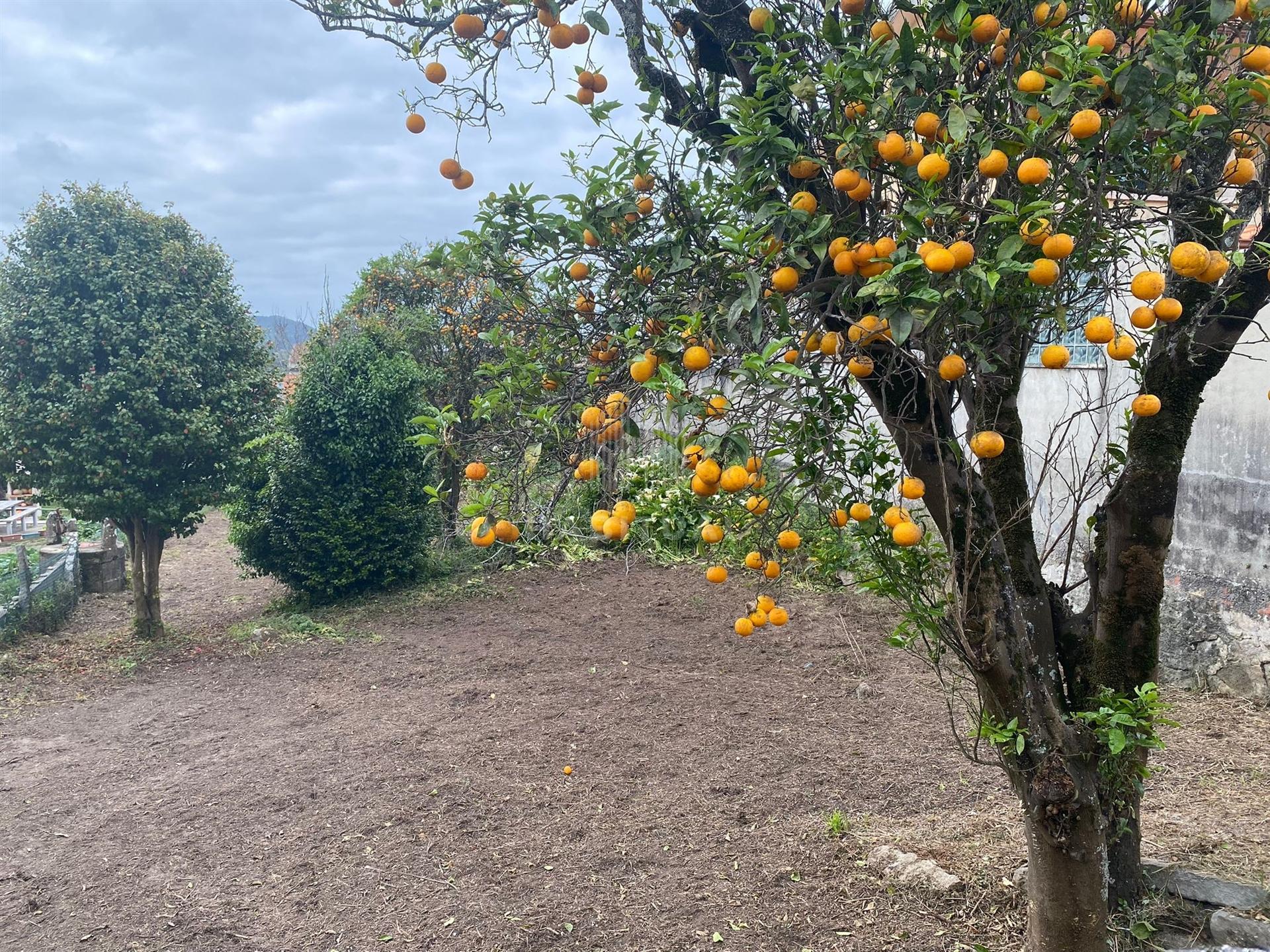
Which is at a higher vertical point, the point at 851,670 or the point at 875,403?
the point at 875,403

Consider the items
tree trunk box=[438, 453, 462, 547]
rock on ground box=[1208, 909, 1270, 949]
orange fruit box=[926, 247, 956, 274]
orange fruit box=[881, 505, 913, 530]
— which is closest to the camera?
orange fruit box=[926, 247, 956, 274]

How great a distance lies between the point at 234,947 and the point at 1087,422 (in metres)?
5.50

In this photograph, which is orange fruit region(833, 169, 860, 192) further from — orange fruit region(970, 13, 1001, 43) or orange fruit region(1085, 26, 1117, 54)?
orange fruit region(1085, 26, 1117, 54)

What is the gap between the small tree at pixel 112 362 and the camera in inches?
244

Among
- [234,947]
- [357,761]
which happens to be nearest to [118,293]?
[357,761]

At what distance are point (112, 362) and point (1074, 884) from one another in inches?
263

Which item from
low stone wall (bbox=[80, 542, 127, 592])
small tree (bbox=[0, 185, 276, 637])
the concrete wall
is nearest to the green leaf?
the concrete wall

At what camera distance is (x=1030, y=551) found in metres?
2.48

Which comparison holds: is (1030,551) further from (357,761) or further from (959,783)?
(357,761)

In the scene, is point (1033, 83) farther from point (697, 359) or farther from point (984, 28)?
point (697, 359)

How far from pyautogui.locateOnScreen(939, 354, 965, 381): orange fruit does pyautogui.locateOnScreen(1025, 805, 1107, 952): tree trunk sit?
1.38 m

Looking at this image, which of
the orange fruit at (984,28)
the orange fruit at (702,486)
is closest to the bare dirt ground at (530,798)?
the orange fruit at (702,486)

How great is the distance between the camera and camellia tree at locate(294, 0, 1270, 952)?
169 centimetres

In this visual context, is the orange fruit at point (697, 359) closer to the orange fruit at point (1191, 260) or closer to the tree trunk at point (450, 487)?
the orange fruit at point (1191, 260)
